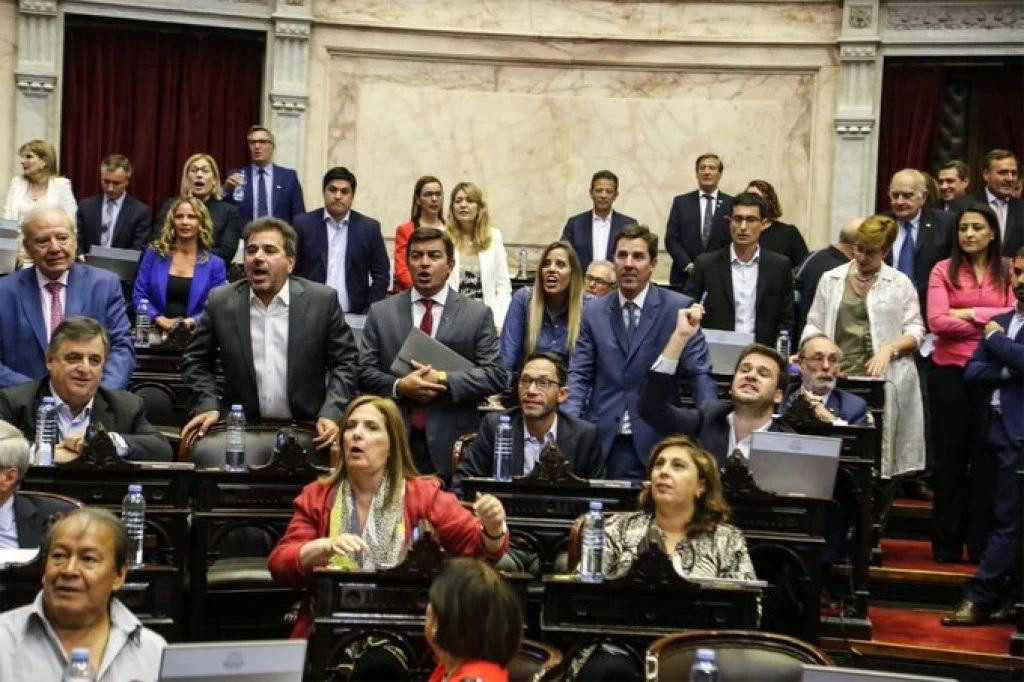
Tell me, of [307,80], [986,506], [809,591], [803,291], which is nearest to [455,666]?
[809,591]

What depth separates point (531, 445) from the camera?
22.0 feet

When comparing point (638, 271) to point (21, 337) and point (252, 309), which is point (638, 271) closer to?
point (252, 309)

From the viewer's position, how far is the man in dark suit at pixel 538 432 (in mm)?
6648

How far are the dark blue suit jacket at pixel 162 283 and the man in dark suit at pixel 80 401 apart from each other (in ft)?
9.02

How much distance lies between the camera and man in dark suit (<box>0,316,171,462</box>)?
6.10m

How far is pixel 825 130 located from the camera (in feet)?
39.7

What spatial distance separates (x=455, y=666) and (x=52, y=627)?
3.58ft

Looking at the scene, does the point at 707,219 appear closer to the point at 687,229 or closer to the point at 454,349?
the point at 687,229

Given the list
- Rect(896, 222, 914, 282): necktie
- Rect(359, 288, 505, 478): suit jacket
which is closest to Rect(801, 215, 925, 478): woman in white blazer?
Rect(896, 222, 914, 282): necktie

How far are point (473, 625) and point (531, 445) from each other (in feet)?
9.08

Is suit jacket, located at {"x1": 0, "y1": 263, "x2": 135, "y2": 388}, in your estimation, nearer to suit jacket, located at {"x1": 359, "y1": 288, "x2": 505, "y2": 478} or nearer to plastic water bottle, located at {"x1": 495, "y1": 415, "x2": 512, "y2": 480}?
suit jacket, located at {"x1": 359, "y1": 288, "x2": 505, "y2": 478}

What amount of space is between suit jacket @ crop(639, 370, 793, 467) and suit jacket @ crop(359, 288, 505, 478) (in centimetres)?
63

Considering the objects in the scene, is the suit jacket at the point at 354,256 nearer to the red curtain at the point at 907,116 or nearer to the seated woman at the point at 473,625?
the red curtain at the point at 907,116

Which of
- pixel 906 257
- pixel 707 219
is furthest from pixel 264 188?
pixel 906 257
